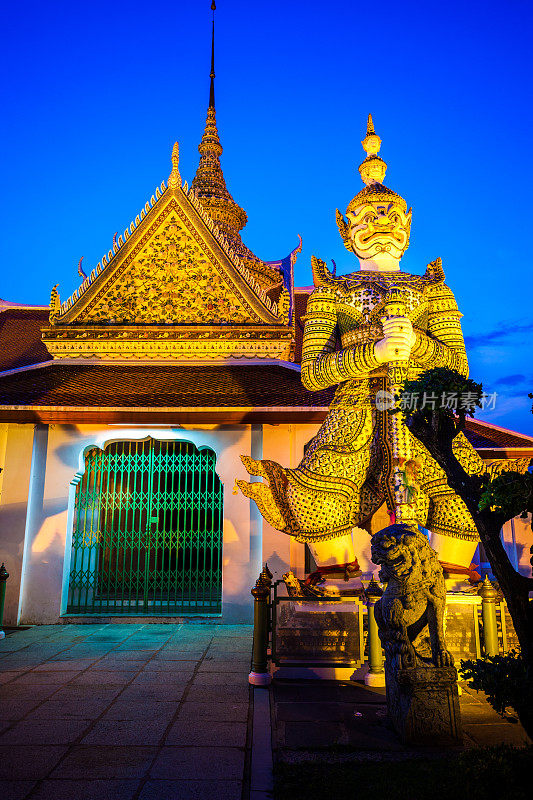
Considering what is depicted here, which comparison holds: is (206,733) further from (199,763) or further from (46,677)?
(46,677)

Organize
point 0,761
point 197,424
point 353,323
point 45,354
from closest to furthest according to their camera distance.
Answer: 1. point 0,761
2. point 353,323
3. point 197,424
4. point 45,354

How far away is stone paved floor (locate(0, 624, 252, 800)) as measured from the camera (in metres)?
2.62

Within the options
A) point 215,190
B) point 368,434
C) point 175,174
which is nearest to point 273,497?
point 368,434

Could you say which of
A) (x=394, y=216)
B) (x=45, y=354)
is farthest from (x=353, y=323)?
(x=45, y=354)

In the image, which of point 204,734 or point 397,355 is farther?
point 397,355

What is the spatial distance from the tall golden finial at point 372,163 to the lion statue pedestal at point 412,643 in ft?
13.0

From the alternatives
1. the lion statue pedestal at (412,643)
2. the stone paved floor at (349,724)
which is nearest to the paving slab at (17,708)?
the stone paved floor at (349,724)

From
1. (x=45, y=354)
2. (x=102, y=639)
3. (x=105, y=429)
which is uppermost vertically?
(x=45, y=354)

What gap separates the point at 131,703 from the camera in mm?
3861

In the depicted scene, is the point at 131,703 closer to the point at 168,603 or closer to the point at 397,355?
the point at 397,355

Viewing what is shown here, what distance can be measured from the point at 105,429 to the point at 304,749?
5.54m

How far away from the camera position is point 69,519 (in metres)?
7.57

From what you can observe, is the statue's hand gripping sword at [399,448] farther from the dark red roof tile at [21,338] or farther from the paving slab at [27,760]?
the dark red roof tile at [21,338]

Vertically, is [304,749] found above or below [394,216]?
below
